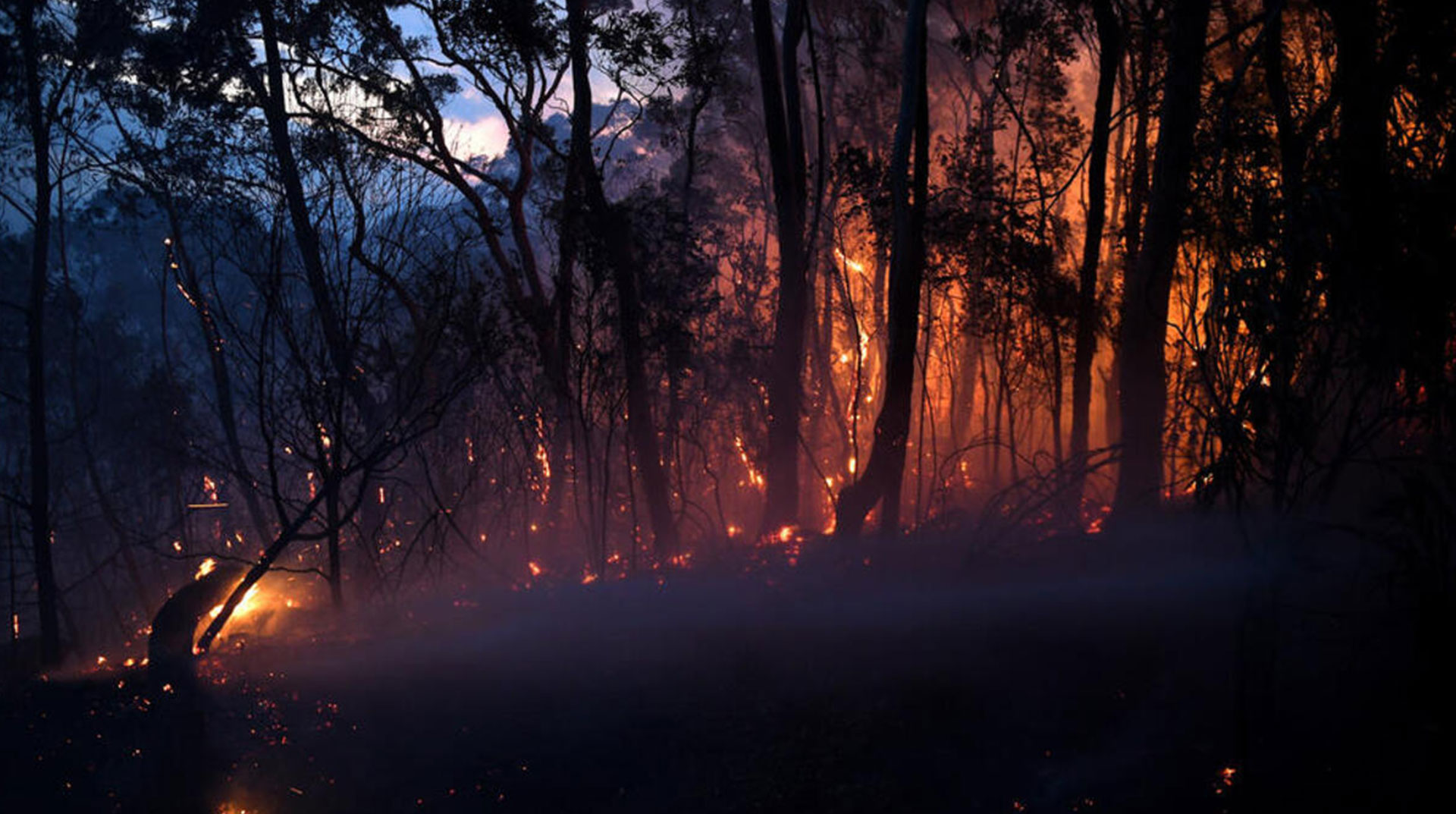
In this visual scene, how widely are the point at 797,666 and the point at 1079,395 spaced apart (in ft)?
21.7

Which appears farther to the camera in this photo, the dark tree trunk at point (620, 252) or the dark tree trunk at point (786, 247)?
the dark tree trunk at point (786, 247)

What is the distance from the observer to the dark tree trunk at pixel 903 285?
1048 centimetres

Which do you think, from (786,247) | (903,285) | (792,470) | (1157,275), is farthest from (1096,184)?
(792,470)

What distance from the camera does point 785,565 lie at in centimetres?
1201

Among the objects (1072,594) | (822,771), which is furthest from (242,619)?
(1072,594)

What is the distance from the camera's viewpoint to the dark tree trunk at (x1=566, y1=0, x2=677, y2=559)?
40.6 ft

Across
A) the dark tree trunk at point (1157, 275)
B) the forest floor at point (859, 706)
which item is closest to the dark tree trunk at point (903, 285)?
the forest floor at point (859, 706)

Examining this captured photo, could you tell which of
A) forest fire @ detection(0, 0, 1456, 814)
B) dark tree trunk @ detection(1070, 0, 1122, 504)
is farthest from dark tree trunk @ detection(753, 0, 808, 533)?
dark tree trunk @ detection(1070, 0, 1122, 504)

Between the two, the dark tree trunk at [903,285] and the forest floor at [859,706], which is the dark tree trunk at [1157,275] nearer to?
the forest floor at [859,706]

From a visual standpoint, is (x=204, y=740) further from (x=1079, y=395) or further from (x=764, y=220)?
(x=764, y=220)

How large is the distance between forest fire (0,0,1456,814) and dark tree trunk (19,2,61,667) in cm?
7

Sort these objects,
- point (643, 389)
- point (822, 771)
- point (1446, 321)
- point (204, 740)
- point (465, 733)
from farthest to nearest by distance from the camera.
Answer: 1. point (643, 389)
2. point (465, 733)
3. point (204, 740)
4. point (822, 771)
5. point (1446, 321)

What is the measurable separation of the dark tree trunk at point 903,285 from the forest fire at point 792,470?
6cm

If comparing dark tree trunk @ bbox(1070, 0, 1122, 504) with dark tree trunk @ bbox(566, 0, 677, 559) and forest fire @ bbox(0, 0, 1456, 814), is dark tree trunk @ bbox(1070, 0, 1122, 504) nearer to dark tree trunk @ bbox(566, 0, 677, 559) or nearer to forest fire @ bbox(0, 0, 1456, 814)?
forest fire @ bbox(0, 0, 1456, 814)
